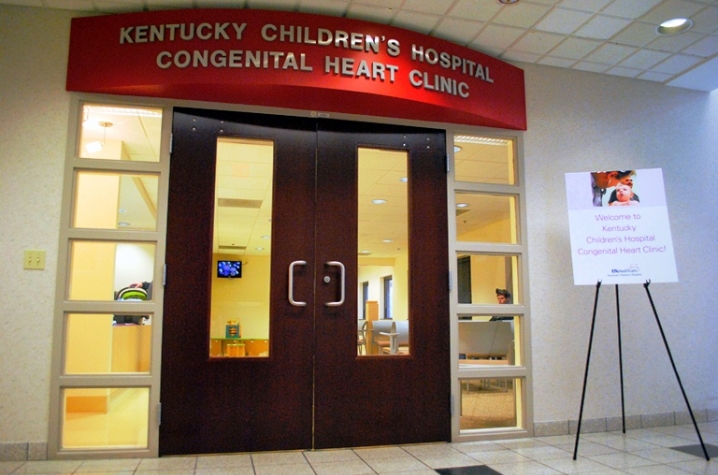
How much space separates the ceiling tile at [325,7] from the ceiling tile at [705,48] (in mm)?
2571

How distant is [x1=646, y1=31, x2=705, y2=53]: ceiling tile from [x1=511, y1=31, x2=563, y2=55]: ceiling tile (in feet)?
2.34

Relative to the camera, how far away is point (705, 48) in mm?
4031

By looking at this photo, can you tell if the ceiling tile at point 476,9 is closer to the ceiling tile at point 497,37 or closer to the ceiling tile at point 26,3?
the ceiling tile at point 497,37

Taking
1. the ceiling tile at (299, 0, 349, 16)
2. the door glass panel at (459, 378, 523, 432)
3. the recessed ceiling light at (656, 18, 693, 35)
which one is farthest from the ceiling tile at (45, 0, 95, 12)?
the recessed ceiling light at (656, 18, 693, 35)

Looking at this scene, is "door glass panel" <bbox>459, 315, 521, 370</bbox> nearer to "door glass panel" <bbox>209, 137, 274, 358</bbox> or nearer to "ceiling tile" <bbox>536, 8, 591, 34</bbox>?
"door glass panel" <bbox>209, 137, 274, 358</bbox>

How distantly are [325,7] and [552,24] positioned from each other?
1521 millimetres

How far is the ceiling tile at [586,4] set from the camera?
3428 mm

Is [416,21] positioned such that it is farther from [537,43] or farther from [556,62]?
[556,62]

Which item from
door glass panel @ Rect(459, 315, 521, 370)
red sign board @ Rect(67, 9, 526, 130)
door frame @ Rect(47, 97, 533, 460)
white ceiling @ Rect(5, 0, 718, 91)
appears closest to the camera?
door frame @ Rect(47, 97, 533, 460)

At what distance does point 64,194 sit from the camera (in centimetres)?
330

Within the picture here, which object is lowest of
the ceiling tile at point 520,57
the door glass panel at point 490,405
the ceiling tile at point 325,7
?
the door glass panel at point 490,405

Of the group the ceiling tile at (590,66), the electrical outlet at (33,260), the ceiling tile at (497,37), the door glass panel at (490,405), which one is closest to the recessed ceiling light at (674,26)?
the ceiling tile at (590,66)

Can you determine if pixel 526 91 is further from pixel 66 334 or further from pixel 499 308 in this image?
pixel 66 334

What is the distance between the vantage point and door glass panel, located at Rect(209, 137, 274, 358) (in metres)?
3.39
